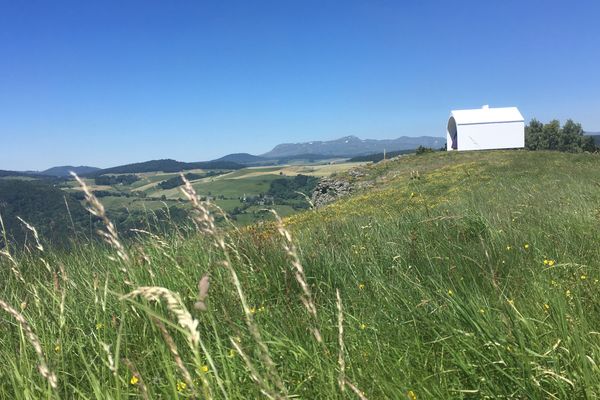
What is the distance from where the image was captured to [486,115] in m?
54.6

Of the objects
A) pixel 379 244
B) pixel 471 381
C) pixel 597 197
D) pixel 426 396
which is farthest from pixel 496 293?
pixel 597 197

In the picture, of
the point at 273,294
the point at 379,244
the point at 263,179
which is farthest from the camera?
the point at 263,179

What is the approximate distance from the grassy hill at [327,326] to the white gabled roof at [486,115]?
53.2 meters

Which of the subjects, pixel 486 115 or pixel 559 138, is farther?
pixel 559 138

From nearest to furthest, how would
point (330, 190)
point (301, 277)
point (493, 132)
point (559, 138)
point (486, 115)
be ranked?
point (301, 277)
point (330, 190)
point (493, 132)
point (486, 115)
point (559, 138)

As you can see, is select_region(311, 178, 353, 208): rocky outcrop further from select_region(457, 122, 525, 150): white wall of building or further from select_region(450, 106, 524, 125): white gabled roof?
select_region(450, 106, 524, 125): white gabled roof

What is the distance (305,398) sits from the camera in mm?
1991

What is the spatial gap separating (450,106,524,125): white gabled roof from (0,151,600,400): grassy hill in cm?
5322

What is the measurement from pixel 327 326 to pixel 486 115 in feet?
193

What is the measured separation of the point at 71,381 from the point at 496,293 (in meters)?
2.67

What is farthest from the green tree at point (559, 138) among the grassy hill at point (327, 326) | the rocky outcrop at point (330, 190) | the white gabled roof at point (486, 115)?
the grassy hill at point (327, 326)

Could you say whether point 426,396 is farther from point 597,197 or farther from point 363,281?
point 597,197

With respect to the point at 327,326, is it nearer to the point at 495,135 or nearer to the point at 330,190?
the point at 330,190

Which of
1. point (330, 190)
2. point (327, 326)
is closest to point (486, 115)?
point (330, 190)
